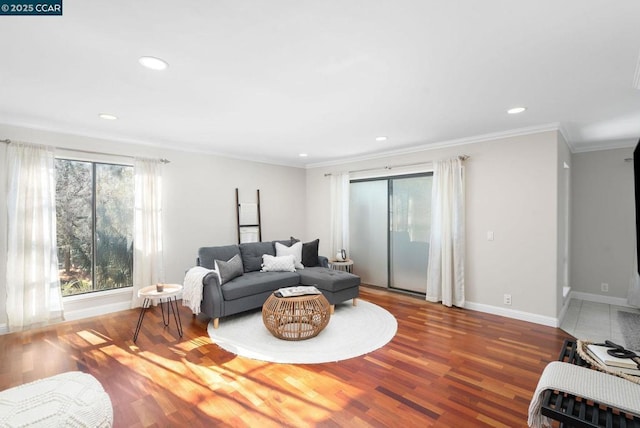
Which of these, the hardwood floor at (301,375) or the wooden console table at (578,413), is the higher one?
the wooden console table at (578,413)

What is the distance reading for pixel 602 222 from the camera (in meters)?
4.90

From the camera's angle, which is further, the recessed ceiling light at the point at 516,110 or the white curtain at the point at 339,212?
the white curtain at the point at 339,212

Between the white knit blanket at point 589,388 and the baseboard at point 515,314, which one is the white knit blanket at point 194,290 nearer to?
the white knit blanket at point 589,388

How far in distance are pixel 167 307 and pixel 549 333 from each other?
16.7ft

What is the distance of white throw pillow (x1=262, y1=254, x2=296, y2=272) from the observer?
4758 mm

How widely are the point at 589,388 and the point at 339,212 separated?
4768mm

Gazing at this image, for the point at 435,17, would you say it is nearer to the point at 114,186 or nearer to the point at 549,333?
the point at 549,333

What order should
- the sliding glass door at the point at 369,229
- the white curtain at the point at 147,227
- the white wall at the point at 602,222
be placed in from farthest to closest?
the sliding glass door at the point at 369,229, the white wall at the point at 602,222, the white curtain at the point at 147,227

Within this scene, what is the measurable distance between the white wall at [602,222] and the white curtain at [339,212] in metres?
3.90

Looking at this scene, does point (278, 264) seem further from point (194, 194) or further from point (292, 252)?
point (194, 194)

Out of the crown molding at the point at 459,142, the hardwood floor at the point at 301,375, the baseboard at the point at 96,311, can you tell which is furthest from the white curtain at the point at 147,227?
the crown molding at the point at 459,142

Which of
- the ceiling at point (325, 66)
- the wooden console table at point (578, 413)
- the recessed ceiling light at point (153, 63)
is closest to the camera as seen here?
the wooden console table at point (578, 413)

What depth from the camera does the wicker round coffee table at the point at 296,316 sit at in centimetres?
338

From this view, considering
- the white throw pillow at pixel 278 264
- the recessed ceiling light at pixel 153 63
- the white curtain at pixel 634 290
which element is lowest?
the white curtain at pixel 634 290
